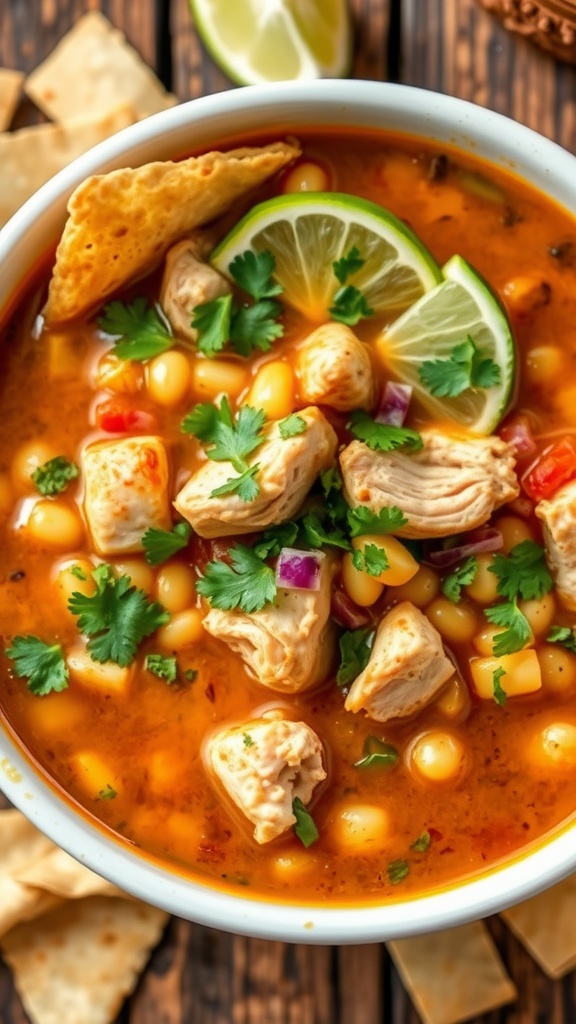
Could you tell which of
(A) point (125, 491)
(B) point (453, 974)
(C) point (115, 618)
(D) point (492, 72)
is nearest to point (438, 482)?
(A) point (125, 491)

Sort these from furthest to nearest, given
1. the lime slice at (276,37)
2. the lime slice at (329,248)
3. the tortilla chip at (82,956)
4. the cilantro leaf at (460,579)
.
→ the tortilla chip at (82,956), the lime slice at (276,37), the cilantro leaf at (460,579), the lime slice at (329,248)

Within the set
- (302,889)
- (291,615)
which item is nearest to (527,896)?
(302,889)

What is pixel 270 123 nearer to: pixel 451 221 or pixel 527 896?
pixel 451 221

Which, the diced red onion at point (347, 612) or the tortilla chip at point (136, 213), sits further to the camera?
the diced red onion at point (347, 612)

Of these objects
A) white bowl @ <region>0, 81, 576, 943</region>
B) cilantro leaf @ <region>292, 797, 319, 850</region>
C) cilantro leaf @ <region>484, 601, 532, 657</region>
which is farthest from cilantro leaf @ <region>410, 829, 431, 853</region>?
cilantro leaf @ <region>484, 601, 532, 657</region>

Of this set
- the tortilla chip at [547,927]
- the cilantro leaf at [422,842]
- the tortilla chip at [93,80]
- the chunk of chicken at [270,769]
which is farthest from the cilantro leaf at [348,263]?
the tortilla chip at [547,927]

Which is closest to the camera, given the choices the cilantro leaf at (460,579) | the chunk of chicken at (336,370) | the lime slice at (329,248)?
the chunk of chicken at (336,370)

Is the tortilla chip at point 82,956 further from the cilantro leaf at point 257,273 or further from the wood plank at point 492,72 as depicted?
the wood plank at point 492,72

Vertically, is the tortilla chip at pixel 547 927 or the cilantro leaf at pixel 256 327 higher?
the cilantro leaf at pixel 256 327
